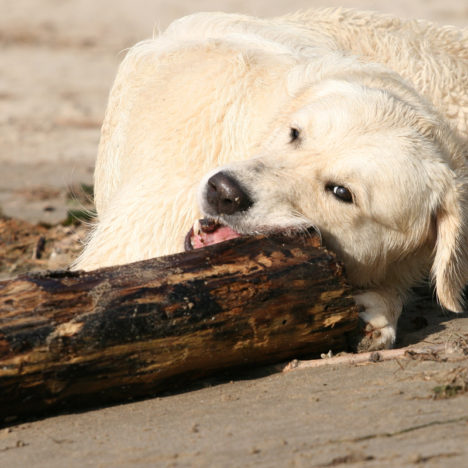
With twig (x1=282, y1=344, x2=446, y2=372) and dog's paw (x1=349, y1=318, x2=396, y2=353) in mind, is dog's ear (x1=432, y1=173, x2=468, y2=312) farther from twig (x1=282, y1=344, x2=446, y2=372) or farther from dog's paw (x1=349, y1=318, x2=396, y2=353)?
twig (x1=282, y1=344, x2=446, y2=372)

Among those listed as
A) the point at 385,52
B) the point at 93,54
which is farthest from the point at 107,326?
the point at 93,54

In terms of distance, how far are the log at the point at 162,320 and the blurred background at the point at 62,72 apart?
3.48 metres

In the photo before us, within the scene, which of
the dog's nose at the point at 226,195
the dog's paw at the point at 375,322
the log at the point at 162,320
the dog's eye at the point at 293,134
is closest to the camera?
the log at the point at 162,320

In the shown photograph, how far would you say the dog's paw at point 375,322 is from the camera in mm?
4172

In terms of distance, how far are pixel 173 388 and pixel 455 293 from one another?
1701 millimetres

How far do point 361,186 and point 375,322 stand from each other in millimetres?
684

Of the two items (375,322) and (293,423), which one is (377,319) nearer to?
(375,322)

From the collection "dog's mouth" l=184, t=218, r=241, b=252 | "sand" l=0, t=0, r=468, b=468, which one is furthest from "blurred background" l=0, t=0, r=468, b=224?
"sand" l=0, t=0, r=468, b=468

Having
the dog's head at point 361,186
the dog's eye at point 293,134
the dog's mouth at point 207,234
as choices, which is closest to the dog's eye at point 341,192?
the dog's head at point 361,186

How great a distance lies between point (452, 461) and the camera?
8.96ft

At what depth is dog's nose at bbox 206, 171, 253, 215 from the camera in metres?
4.06

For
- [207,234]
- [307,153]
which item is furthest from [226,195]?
[307,153]

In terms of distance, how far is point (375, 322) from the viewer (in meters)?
4.29

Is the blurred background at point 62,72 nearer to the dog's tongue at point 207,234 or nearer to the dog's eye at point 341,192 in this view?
the dog's tongue at point 207,234
